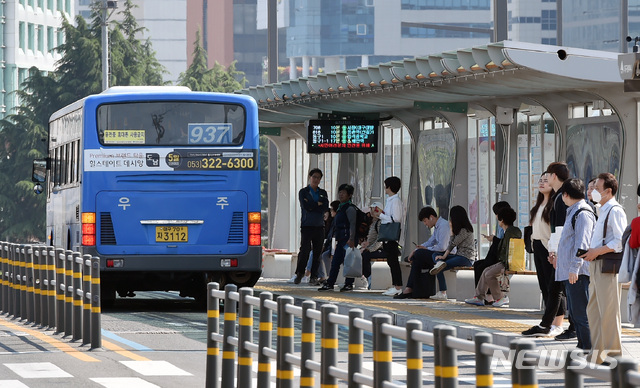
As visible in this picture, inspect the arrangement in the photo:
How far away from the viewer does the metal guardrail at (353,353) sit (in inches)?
224

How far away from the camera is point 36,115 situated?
7500cm

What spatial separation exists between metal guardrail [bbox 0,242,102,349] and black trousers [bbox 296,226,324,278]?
5312mm

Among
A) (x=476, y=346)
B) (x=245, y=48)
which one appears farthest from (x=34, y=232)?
(x=245, y=48)

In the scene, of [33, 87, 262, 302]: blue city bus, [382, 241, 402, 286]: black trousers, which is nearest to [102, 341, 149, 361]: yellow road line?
[33, 87, 262, 302]: blue city bus

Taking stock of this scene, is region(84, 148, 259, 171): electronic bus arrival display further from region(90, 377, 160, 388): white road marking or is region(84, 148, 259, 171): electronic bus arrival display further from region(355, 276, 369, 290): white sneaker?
region(90, 377, 160, 388): white road marking

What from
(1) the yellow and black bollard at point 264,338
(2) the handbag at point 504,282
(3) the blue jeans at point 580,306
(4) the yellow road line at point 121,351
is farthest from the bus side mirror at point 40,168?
(1) the yellow and black bollard at point 264,338

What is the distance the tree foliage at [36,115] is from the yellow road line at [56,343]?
55.7 metres

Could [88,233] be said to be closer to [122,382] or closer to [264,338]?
[122,382]

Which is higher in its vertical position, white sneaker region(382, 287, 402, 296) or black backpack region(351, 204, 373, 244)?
black backpack region(351, 204, 373, 244)

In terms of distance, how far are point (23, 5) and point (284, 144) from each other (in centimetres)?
7275

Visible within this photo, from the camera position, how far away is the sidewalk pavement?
1465cm

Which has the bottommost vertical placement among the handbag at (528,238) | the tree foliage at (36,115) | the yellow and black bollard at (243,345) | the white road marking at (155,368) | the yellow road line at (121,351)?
the white road marking at (155,368)

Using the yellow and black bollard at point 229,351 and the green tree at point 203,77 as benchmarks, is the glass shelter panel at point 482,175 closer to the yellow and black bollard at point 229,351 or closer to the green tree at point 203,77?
the yellow and black bollard at point 229,351

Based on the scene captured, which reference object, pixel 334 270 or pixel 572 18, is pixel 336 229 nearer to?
pixel 334 270
